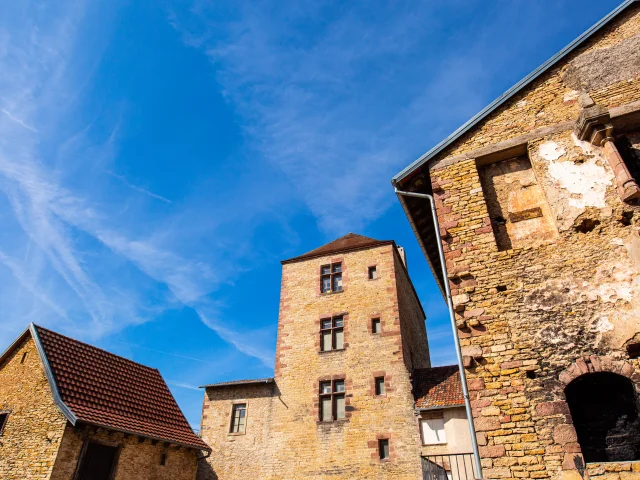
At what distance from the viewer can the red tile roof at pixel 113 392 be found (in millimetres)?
12070

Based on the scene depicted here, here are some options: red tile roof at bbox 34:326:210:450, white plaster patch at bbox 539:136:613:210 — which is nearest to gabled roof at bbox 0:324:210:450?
red tile roof at bbox 34:326:210:450

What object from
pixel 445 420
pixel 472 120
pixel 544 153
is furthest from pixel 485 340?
pixel 445 420

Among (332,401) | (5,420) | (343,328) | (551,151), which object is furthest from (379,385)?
(5,420)

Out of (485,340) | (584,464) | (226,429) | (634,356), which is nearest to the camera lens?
(584,464)

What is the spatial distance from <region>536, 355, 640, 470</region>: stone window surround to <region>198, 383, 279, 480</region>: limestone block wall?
12.0m

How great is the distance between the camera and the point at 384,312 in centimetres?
1681

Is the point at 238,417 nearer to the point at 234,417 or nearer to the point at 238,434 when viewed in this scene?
the point at 234,417

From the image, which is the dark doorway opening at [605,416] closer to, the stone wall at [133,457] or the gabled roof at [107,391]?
the gabled roof at [107,391]

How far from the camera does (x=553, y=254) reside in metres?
6.80

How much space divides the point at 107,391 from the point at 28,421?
2.26 m

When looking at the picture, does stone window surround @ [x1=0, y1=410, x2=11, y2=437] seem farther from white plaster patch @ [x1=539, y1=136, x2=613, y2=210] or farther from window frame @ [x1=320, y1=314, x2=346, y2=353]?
white plaster patch @ [x1=539, y1=136, x2=613, y2=210]

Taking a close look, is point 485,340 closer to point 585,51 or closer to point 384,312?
point 585,51

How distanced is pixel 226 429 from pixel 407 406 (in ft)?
23.2

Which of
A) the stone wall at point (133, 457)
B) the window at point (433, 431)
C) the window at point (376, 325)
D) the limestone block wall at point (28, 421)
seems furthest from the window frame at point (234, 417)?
the window at point (433, 431)
